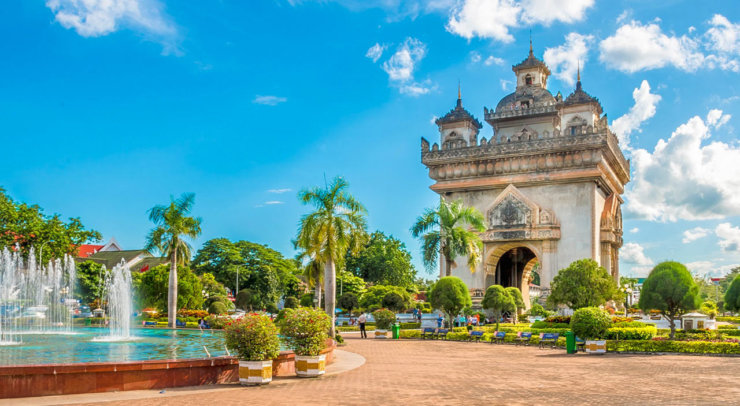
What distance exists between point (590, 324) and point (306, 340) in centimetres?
1156

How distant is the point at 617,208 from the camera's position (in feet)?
163

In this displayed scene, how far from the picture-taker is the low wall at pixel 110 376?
36.2ft

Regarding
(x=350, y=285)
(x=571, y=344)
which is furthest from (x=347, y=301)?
(x=571, y=344)

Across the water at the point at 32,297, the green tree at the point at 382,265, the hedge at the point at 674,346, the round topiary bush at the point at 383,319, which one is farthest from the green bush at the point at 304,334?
the green tree at the point at 382,265

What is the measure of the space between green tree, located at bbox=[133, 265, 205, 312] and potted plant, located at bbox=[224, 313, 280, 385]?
113ft

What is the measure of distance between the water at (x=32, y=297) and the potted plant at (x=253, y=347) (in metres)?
20.4

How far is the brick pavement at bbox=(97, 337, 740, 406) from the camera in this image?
39.0 ft

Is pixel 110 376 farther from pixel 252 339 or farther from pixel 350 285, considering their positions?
pixel 350 285

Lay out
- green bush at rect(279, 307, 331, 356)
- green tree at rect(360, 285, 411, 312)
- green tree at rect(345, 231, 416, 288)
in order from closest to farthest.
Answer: green bush at rect(279, 307, 331, 356) < green tree at rect(360, 285, 411, 312) < green tree at rect(345, 231, 416, 288)

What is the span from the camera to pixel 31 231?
40.6 m

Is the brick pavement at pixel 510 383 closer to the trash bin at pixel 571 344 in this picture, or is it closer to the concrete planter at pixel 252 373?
the concrete planter at pixel 252 373

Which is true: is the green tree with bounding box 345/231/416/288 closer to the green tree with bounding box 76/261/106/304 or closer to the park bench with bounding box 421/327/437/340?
the green tree with bounding box 76/261/106/304

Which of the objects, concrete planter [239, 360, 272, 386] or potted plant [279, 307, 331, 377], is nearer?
concrete planter [239, 360, 272, 386]

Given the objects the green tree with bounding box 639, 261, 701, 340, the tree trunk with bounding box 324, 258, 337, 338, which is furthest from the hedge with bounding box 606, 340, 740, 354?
the tree trunk with bounding box 324, 258, 337, 338
